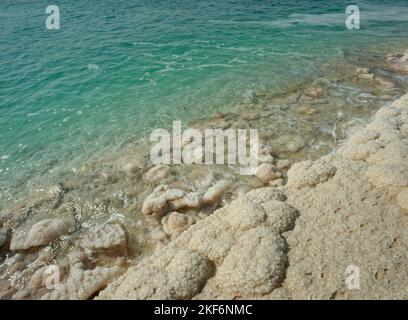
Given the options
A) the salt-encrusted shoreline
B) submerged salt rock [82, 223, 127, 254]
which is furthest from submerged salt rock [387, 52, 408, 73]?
submerged salt rock [82, 223, 127, 254]

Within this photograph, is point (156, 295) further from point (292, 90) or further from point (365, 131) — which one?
point (292, 90)

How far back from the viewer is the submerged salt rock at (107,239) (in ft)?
24.1

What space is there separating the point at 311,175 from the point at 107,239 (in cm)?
516

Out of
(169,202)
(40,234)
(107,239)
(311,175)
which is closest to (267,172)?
(311,175)

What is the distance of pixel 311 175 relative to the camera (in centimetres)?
737

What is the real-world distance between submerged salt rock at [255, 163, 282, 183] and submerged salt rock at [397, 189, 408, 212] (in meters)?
3.31

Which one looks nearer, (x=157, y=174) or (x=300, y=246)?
(x=300, y=246)

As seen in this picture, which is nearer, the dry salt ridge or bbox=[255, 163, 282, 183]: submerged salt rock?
the dry salt ridge

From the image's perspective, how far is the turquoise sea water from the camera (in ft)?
41.4

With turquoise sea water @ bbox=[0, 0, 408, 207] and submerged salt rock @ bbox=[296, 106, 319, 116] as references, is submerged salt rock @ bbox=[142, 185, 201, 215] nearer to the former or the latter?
turquoise sea water @ bbox=[0, 0, 408, 207]

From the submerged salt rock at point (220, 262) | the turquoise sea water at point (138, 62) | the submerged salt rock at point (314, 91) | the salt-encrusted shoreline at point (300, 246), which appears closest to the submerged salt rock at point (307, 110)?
the submerged salt rock at point (314, 91)

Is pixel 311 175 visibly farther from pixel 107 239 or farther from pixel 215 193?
pixel 107 239

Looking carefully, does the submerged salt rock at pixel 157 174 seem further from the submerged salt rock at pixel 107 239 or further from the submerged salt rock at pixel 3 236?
the submerged salt rock at pixel 3 236

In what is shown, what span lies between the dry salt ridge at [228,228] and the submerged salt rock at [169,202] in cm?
3
